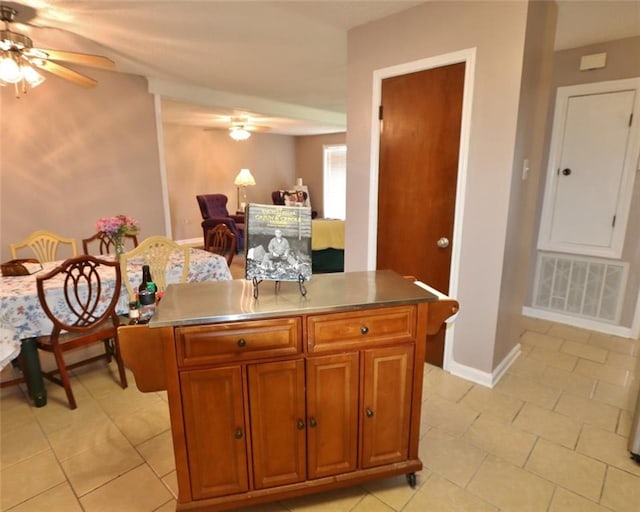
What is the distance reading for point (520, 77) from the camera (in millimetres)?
2012

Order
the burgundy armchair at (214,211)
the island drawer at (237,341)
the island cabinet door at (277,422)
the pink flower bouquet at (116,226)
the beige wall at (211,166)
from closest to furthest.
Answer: the island drawer at (237,341)
the island cabinet door at (277,422)
the pink flower bouquet at (116,226)
the burgundy armchair at (214,211)
the beige wall at (211,166)

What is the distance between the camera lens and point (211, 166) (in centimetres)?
796

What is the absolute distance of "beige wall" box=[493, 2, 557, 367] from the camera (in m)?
2.10

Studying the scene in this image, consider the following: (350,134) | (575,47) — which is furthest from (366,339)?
(575,47)

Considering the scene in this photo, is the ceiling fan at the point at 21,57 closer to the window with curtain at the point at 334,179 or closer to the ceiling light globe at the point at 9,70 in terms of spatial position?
the ceiling light globe at the point at 9,70

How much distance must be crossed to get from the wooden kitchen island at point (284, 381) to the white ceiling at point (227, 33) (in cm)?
197

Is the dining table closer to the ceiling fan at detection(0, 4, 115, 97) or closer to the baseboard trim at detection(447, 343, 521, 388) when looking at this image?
the ceiling fan at detection(0, 4, 115, 97)

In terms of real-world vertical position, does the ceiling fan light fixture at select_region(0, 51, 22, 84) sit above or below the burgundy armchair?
above

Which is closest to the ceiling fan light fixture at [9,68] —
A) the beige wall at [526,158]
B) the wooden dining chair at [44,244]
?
the wooden dining chair at [44,244]

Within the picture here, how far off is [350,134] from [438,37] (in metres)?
0.88

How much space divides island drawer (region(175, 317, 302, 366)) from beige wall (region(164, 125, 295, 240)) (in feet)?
21.6

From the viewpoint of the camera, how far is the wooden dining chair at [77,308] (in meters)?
2.11

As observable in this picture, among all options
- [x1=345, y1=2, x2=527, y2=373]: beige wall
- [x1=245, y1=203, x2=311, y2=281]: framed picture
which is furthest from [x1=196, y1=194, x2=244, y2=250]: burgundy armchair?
[x1=245, y1=203, x2=311, y2=281]: framed picture

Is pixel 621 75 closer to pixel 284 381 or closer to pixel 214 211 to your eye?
pixel 284 381
